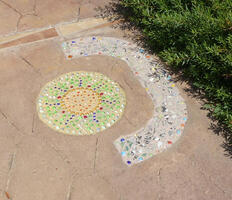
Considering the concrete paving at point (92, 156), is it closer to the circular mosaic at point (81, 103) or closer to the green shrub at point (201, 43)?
the circular mosaic at point (81, 103)

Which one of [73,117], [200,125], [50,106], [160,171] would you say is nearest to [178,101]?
[200,125]

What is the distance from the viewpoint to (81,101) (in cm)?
429

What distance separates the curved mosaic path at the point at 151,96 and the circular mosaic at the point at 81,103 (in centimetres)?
41

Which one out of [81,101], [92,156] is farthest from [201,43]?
[92,156]

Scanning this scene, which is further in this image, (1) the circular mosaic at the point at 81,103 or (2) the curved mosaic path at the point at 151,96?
(1) the circular mosaic at the point at 81,103

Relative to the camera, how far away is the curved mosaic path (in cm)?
381

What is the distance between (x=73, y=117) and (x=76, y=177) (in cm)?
88

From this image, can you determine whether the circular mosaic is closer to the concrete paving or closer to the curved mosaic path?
the concrete paving

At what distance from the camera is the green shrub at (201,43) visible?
4.17 meters

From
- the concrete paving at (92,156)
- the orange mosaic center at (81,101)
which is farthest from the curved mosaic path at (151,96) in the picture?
the orange mosaic center at (81,101)

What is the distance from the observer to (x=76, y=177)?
11.5 ft

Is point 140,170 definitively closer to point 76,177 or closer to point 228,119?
point 76,177

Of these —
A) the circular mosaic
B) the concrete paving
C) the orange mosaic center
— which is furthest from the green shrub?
the orange mosaic center

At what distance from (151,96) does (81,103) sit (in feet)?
3.32
